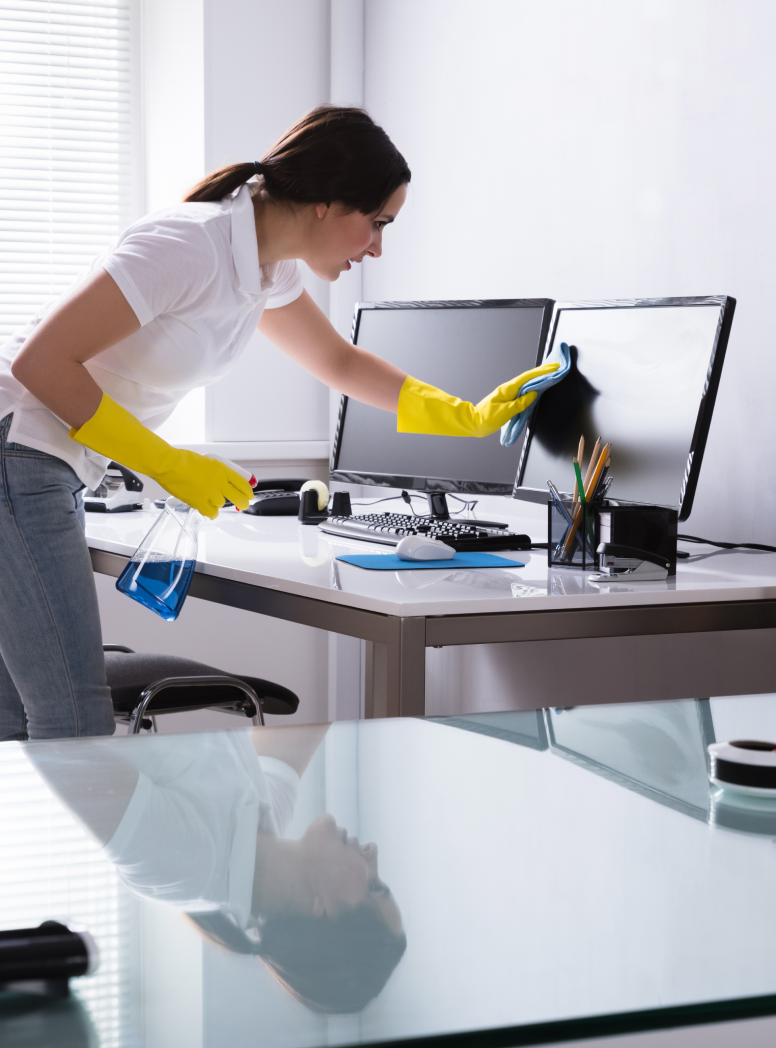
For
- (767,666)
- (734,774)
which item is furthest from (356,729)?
(767,666)

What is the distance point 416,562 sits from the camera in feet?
5.79

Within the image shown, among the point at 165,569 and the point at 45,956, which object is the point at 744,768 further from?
the point at 165,569

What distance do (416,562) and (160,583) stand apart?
1.36 feet

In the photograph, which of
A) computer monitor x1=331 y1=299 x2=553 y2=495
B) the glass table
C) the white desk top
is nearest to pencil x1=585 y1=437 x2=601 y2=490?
the white desk top

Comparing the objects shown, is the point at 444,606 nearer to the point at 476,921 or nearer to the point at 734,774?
the point at 734,774

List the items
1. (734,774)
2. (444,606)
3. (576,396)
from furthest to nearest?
(576,396) → (444,606) → (734,774)

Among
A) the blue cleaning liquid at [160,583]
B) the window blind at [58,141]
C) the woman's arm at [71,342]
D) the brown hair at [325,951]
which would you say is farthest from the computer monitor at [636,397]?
the window blind at [58,141]

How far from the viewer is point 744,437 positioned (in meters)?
A: 2.00

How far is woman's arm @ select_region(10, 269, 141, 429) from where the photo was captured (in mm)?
1514

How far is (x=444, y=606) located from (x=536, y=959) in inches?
38.8

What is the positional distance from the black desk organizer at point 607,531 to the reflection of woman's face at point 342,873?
111cm

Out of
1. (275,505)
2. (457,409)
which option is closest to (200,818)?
(457,409)

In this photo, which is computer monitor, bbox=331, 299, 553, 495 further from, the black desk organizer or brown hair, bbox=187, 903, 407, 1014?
brown hair, bbox=187, 903, 407, 1014

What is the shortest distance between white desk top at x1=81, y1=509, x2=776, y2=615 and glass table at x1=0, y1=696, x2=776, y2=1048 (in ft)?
2.16
